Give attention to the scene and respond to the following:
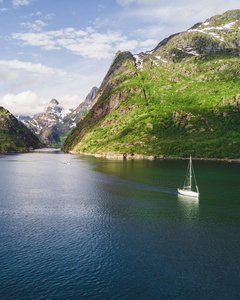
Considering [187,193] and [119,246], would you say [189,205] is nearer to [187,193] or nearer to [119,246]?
[187,193]

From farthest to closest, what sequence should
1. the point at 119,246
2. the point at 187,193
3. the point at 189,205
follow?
the point at 187,193, the point at 189,205, the point at 119,246

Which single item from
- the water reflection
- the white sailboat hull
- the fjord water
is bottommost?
the fjord water

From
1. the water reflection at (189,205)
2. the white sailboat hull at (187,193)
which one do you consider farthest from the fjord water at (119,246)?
the white sailboat hull at (187,193)

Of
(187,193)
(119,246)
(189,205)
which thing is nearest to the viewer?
(119,246)

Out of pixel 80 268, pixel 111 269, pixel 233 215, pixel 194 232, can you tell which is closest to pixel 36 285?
pixel 80 268

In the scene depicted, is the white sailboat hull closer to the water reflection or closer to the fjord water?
the water reflection

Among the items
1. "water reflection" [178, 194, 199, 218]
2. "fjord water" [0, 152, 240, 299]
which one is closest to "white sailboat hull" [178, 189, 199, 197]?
"water reflection" [178, 194, 199, 218]

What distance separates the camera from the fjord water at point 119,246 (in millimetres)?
37344

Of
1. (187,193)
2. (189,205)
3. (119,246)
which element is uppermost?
(187,193)

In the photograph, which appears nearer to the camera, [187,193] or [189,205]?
[189,205]

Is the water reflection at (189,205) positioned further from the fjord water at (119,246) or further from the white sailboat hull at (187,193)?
the white sailboat hull at (187,193)

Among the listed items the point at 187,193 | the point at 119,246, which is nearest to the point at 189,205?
the point at 187,193

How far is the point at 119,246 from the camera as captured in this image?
52.2m

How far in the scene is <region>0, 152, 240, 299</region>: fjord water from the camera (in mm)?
37344
